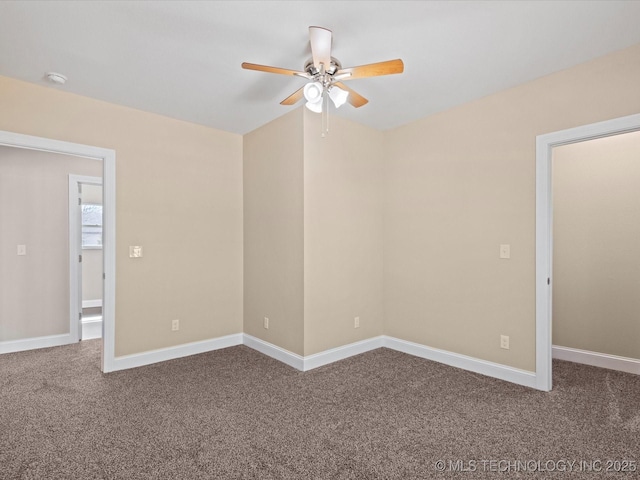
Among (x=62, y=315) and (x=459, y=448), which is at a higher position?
(x=62, y=315)

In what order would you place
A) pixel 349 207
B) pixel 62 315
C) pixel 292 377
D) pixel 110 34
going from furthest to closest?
1. pixel 62 315
2. pixel 349 207
3. pixel 292 377
4. pixel 110 34

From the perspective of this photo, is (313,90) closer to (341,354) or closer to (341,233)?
(341,233)

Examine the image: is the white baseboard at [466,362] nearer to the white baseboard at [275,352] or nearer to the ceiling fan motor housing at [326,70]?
the white baseboard at [275,352]

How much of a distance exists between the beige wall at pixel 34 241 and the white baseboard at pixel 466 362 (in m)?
3.99

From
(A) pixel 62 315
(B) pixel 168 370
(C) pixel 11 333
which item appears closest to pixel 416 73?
(B) pixel 168 370

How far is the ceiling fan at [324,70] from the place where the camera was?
202 cm

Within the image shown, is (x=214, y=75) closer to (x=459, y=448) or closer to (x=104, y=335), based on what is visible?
(x=104, y=335)

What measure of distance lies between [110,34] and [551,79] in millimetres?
3215

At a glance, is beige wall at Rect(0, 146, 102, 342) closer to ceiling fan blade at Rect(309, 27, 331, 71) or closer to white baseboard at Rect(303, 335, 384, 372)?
white baseboard at Rect(303, 335, 384, 372)

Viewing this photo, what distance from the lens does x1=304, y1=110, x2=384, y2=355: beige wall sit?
3.50 metres

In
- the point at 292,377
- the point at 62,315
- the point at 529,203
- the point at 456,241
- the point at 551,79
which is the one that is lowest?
the point at 292,377

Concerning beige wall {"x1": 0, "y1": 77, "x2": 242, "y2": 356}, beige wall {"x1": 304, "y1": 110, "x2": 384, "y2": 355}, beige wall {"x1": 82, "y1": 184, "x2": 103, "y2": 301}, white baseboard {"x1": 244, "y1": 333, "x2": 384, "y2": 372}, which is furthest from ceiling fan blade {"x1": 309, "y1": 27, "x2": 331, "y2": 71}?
beige wall {"x1": 82, "y1": 184, "x2": 103, "y2": 301}

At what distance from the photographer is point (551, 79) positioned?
2842 millimetres

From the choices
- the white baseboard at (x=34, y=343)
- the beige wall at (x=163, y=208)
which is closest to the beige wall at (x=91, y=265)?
the white baseboard at (x=34, y=343)
